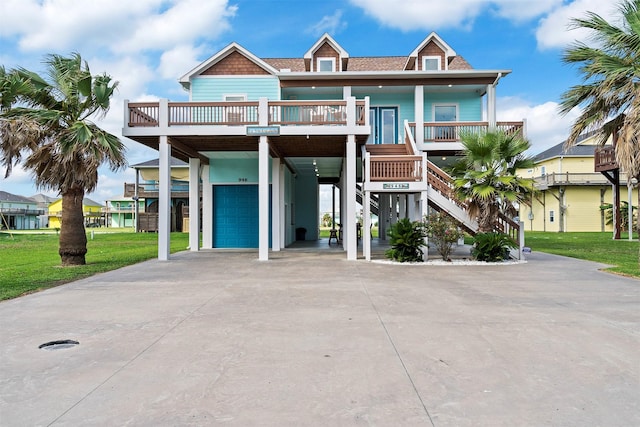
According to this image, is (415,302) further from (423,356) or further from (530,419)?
→ (530,419)

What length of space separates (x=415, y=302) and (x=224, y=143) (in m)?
10.7

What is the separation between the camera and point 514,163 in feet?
41.2

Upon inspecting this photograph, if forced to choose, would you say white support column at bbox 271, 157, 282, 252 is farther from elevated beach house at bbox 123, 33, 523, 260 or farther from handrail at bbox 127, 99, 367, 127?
handrail at bbox 127, 99, 367, 127

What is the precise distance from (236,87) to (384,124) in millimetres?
6696

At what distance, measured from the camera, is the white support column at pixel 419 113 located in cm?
1711

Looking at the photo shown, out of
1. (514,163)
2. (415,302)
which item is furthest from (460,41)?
(415,302)

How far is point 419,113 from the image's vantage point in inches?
691

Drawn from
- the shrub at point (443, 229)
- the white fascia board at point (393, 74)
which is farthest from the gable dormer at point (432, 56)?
the shrub at point (443, 229)

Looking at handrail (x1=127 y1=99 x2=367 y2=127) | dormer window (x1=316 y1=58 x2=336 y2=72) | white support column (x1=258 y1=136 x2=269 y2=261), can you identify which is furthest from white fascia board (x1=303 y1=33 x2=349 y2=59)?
white support column (x1=258 y1=136 x2=269 y2=261)

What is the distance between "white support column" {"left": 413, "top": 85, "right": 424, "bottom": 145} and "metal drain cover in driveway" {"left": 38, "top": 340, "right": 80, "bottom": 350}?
48.1 ft

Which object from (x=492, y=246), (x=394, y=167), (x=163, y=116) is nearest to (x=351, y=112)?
(x=394, y=167)

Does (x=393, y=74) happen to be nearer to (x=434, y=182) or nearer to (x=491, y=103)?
(x=491, y=103)

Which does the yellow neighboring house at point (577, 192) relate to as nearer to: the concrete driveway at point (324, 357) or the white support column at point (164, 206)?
the white support column at point (164, 206)

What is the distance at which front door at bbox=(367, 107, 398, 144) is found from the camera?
19.0 meters
